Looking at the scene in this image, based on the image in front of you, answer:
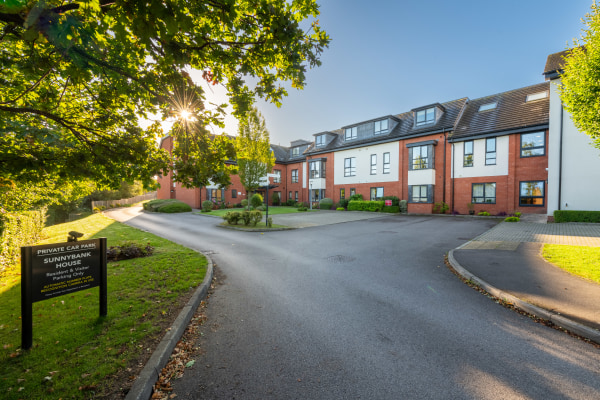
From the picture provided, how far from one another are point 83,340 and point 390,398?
3953 millimetres

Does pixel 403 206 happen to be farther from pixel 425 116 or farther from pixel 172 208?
pixel 172 208

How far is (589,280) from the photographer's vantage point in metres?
5.45

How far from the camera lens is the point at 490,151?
20.8 m

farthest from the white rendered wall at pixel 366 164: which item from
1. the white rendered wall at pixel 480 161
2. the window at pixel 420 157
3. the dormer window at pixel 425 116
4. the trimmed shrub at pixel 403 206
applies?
the white rendered wall at pixel 480 161

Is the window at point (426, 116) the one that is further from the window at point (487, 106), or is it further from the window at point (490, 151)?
the window at point (490, 151)

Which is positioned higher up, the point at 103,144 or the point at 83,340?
the point at 103,144

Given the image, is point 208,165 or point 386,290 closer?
point 208,165

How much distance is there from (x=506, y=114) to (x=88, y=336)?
28429mm

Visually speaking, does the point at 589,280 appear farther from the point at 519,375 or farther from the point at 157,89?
the point at 157,89

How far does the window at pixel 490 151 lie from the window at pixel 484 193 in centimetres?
188

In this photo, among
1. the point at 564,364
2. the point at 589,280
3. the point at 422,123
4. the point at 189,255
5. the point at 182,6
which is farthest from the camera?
the point at 422,123

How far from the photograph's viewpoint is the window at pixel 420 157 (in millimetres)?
24047

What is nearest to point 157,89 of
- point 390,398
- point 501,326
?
point 390,398

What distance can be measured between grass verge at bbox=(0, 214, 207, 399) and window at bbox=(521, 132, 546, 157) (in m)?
24.4
